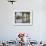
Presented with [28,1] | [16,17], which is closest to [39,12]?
[28,1]

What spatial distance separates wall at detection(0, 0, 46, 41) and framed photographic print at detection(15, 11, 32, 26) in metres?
0.14

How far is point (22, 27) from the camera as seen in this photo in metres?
4.71

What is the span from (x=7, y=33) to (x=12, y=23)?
41 centimetres

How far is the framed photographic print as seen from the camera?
4.70 meters

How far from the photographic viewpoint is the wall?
4.69m

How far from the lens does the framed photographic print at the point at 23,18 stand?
4.70 metres

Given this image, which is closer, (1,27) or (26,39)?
(26,39)

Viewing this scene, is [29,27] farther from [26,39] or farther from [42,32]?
[26,39]

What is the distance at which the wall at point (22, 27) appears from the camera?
469 cm

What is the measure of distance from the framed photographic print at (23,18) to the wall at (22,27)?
0.47 feet

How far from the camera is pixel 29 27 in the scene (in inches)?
185

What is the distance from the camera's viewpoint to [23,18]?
4.73 meters

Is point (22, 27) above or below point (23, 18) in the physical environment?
below

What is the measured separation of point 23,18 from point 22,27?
33cm
